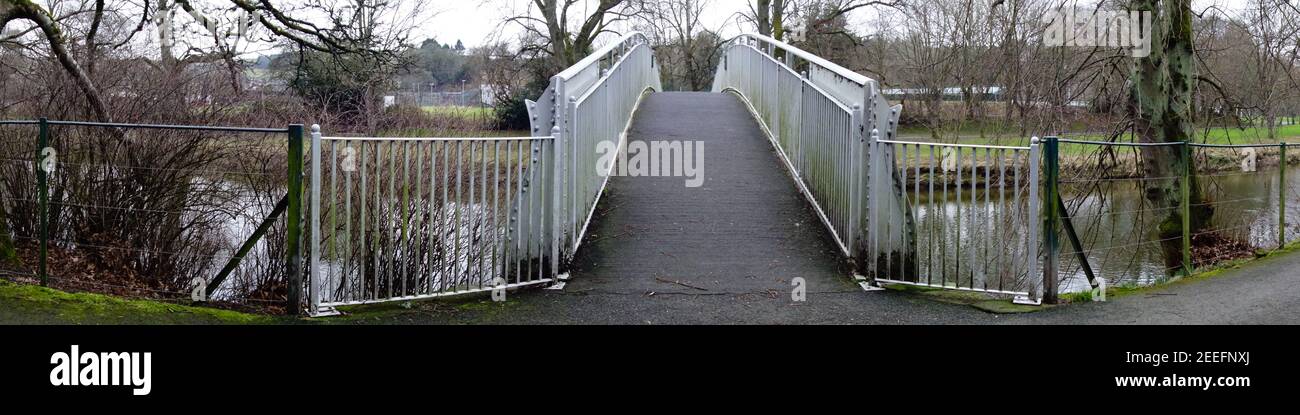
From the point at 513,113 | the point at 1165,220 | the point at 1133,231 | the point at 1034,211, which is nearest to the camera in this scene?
the point at 1034,211

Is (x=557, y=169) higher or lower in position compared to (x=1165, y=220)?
higher

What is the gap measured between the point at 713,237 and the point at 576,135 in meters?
1.53

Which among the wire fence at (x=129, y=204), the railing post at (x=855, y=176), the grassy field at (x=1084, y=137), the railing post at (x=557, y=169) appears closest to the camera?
the railing post at (x=557, y=169)

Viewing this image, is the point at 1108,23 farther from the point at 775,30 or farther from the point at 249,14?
the point at 775,30

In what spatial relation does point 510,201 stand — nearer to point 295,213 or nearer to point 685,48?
point 295,213

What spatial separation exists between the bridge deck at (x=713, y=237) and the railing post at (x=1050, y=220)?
140 cm

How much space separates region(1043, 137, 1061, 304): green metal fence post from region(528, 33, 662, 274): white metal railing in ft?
10.9

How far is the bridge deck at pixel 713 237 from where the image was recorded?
8.00m

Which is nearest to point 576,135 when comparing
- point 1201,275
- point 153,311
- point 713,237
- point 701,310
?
point 713,237

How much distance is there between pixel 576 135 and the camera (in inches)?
333

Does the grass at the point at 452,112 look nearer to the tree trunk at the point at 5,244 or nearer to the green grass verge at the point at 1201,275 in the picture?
the tree trunk at the point at 5,244

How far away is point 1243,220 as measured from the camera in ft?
46.3

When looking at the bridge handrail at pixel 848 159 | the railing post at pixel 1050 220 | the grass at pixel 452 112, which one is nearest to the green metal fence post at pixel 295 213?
the bridge handrail at pixel 848 159

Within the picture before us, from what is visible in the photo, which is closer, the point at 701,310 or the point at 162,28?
the point at 701,310
